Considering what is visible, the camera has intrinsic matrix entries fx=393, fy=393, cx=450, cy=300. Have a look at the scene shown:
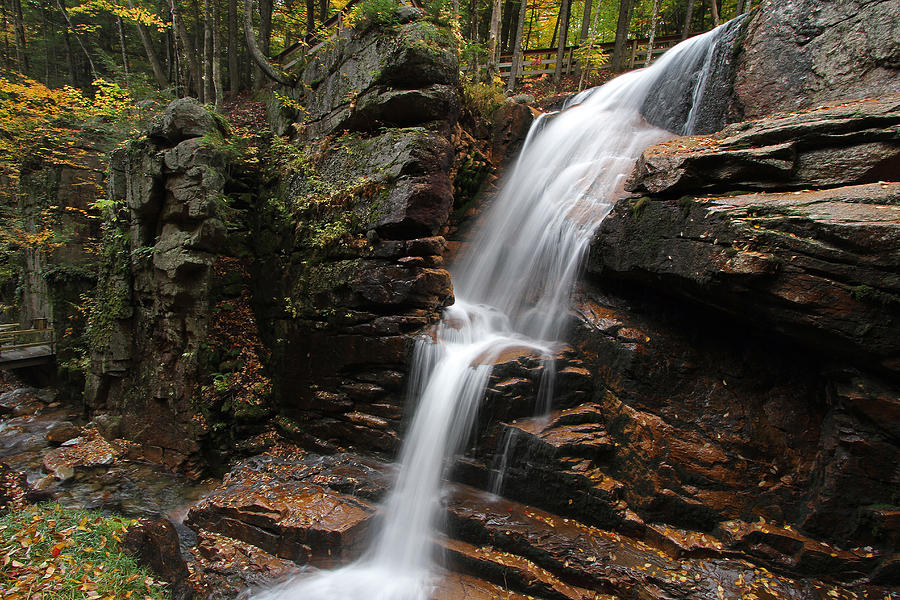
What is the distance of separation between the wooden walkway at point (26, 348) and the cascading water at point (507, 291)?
41.0ft

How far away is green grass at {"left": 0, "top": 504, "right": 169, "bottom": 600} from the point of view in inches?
160

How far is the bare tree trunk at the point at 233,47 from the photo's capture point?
15116 millimetres

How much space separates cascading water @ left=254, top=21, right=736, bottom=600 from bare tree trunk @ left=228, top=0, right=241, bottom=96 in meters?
13.1

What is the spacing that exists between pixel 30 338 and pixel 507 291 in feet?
51.7

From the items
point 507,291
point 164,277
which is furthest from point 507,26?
point 164,277

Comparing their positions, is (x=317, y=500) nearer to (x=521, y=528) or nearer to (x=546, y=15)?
(x=521, y=528)

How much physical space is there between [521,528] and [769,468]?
10.3 ft

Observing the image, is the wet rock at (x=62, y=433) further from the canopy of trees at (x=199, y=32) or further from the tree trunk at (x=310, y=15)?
the tree trunk at (x=310, y=15)

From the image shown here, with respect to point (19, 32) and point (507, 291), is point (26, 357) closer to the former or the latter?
point (19, 32)

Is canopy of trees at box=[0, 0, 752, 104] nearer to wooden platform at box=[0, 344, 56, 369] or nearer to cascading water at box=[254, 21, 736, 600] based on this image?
cascading water at box=[254, 21, 736, 600]

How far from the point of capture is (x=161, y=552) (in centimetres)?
562

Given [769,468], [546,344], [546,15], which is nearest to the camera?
[769,468]

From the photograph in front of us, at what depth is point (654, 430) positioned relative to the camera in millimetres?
5258

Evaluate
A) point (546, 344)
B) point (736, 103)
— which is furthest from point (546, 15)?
point (546, 344)
